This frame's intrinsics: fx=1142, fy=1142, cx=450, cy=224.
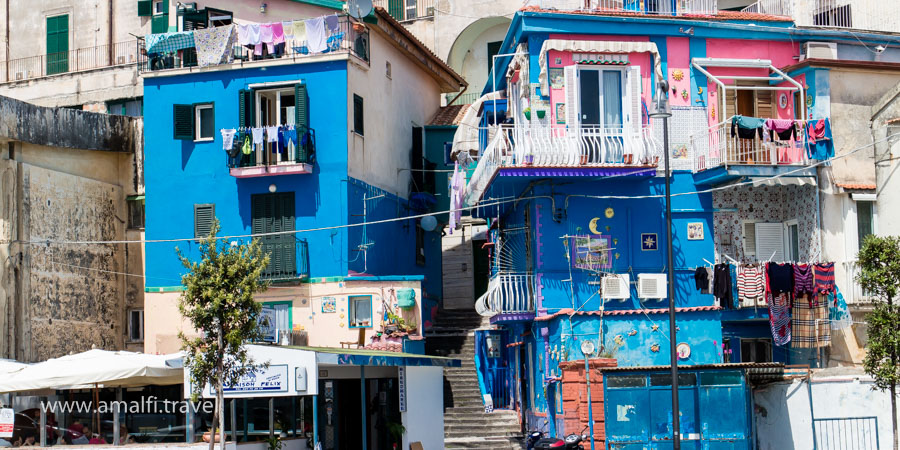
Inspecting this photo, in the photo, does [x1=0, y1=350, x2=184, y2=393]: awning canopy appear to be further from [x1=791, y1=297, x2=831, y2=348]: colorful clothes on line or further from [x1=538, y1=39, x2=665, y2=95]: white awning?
[x1=791, y1=297, x2=831, y2=348]: colorful clothes on line

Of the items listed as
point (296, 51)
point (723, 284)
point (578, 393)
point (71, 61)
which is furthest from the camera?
point (71, 61)

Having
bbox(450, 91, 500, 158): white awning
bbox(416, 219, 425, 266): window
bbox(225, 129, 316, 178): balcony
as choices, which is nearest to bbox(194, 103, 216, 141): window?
bbox(225, 129, 316, 178): balcony

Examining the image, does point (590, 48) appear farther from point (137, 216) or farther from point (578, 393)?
point (137, 216)

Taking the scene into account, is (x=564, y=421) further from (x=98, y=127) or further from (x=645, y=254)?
(x=98, y=127)

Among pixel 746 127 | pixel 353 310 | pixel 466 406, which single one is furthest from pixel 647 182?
pixel 353 310

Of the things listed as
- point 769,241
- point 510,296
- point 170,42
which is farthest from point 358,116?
point 769,241

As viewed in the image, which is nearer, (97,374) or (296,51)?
→ (97,374)

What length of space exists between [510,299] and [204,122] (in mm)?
10323

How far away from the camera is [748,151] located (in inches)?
1068

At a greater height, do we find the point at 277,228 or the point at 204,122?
the point at 204,122

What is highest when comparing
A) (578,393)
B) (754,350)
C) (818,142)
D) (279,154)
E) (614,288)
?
(279,154)

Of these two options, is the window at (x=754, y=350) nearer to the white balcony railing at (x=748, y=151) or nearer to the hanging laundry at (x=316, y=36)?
the white balcony railing at (x=748, y=151)

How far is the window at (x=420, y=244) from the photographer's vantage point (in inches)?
1388

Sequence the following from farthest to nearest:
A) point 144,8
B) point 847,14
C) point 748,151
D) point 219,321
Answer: point 144,8 → point 847,14 → point 748,151 → point 219,321
